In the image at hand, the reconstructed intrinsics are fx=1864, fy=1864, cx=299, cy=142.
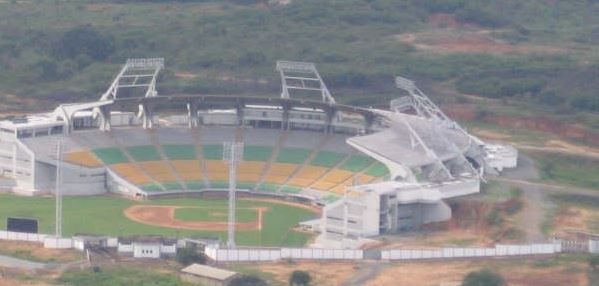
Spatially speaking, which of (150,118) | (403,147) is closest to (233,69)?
(150,118)

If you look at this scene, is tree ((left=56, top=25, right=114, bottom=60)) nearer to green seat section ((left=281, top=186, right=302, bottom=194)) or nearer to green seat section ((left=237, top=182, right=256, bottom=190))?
green seat section ((left=237, top=182, right=256, bottom=190))

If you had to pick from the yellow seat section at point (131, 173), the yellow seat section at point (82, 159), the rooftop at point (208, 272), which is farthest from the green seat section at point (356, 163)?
the rooftop at point (208, 272)

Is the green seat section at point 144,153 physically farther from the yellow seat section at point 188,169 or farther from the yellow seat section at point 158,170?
the yellow seat section at point 188,169

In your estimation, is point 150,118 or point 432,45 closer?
point 150,118

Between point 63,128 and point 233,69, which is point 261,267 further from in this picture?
point 233,69

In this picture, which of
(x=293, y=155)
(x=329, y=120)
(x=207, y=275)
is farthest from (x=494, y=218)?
(x=329, y=120)

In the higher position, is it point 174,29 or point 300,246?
point 174,29

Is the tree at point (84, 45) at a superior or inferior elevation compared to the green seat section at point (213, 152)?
superior
